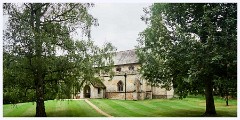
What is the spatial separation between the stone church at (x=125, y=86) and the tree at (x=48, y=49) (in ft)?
51.2

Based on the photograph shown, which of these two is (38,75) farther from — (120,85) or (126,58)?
(120,85)

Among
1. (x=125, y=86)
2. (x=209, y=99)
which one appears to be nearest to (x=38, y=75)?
(x=209, y=99)

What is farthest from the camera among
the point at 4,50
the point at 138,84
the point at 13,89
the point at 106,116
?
the point at 138,84

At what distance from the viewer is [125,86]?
3603 centimetres

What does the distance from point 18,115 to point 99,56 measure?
5.54 metres

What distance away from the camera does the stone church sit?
34.3 meters

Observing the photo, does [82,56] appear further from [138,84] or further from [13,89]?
[138,84]

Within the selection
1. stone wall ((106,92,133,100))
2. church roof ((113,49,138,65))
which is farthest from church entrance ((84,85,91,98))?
church roof ((113,49,138,65))

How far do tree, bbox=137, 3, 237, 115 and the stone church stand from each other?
44.2 ft

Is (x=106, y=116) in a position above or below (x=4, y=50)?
below

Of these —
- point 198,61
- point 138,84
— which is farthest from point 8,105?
point 138,84

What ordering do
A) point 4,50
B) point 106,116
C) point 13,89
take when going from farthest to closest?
point 106,116, point 13,89, point 4,50

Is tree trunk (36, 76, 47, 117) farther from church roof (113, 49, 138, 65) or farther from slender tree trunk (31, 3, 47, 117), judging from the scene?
church roof (113, 49, 138, 65)

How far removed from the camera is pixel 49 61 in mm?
17078
